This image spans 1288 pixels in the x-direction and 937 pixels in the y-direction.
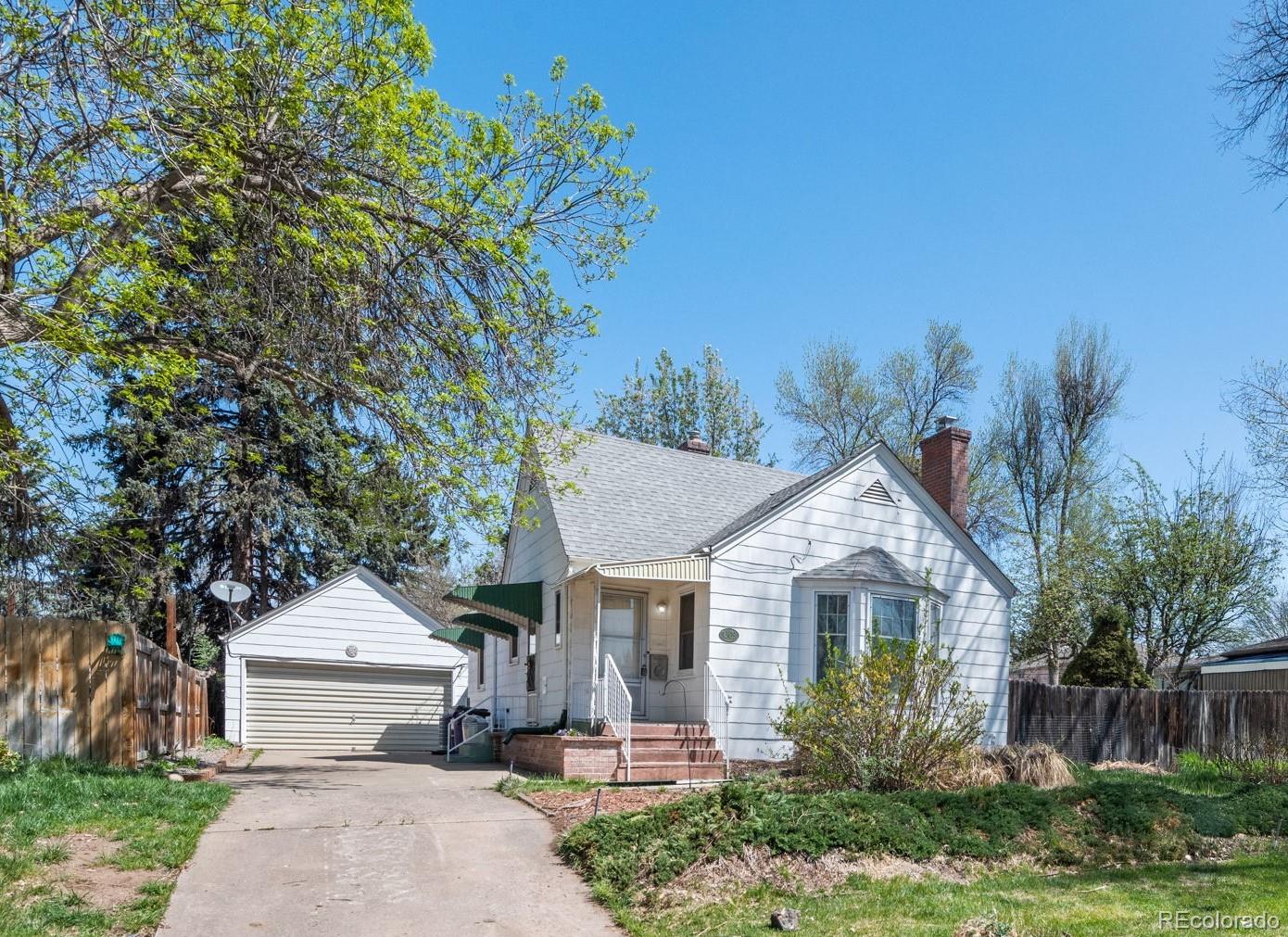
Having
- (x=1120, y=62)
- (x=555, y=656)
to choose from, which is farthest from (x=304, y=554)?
(x=1120, y=62)

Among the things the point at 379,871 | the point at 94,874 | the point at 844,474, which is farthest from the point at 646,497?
the point at 94,874

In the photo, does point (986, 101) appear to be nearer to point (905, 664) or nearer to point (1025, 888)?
point (905, 664)

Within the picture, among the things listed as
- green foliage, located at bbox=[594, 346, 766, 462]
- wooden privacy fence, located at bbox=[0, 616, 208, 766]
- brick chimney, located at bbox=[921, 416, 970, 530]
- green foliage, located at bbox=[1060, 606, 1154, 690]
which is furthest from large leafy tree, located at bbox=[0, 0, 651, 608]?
green foliage, located at bbox=[594, 346, 766, 462]

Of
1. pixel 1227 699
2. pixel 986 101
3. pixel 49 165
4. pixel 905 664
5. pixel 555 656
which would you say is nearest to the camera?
pixel 49 165

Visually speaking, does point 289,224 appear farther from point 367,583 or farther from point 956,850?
point 367,583

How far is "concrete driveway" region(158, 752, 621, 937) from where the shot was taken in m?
6.12

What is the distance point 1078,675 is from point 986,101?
1307 cm

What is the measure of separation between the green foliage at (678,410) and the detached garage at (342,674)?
16313 millimetres

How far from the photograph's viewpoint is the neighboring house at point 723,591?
550 inches

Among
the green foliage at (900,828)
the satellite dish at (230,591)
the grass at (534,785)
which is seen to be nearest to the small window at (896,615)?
the grass at (534,785)

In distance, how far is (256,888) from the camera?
6695 millimetres

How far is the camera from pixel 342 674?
792 inches

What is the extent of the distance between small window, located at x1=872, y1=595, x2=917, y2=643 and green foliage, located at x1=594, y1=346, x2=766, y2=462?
21.2 m

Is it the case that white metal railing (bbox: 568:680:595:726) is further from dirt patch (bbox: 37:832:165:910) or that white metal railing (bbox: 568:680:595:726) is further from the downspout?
dirt patch (bbox: 37:832:165:910)
